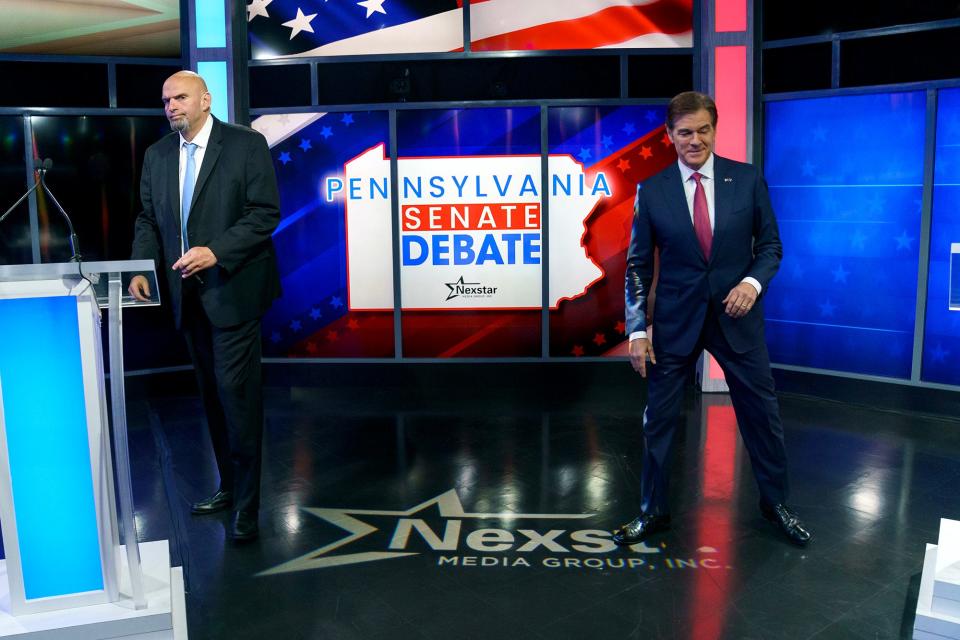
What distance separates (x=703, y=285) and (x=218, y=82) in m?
3.86

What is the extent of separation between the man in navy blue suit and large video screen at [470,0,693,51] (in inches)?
111

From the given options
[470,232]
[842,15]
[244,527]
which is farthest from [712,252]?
[842,15]

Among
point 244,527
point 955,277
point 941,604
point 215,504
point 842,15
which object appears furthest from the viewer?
point 842,15

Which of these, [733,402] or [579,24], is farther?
[579,24]

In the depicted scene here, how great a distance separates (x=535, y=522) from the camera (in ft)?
11.9

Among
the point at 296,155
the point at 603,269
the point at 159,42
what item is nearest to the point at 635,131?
the point at 603,269

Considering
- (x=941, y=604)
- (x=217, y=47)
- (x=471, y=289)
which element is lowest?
(x=941, y=604)

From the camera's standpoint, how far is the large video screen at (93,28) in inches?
228

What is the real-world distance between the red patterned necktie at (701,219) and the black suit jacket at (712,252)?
2 cm

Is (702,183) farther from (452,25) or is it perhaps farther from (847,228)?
(452,25)

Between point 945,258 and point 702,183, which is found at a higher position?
point 702,183

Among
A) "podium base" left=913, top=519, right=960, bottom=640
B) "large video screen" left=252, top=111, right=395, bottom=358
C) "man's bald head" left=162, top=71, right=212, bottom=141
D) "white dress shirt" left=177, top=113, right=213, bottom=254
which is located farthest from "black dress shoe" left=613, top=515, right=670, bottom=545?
"large video screen" left=252, top=111, right=395, bottom=358

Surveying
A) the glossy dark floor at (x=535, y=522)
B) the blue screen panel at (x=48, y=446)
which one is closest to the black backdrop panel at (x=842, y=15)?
the glossy dark floor at (x=535, y=522)

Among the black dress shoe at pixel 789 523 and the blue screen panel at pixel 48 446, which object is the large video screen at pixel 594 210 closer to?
the black dress shoe at pixel 789 523
